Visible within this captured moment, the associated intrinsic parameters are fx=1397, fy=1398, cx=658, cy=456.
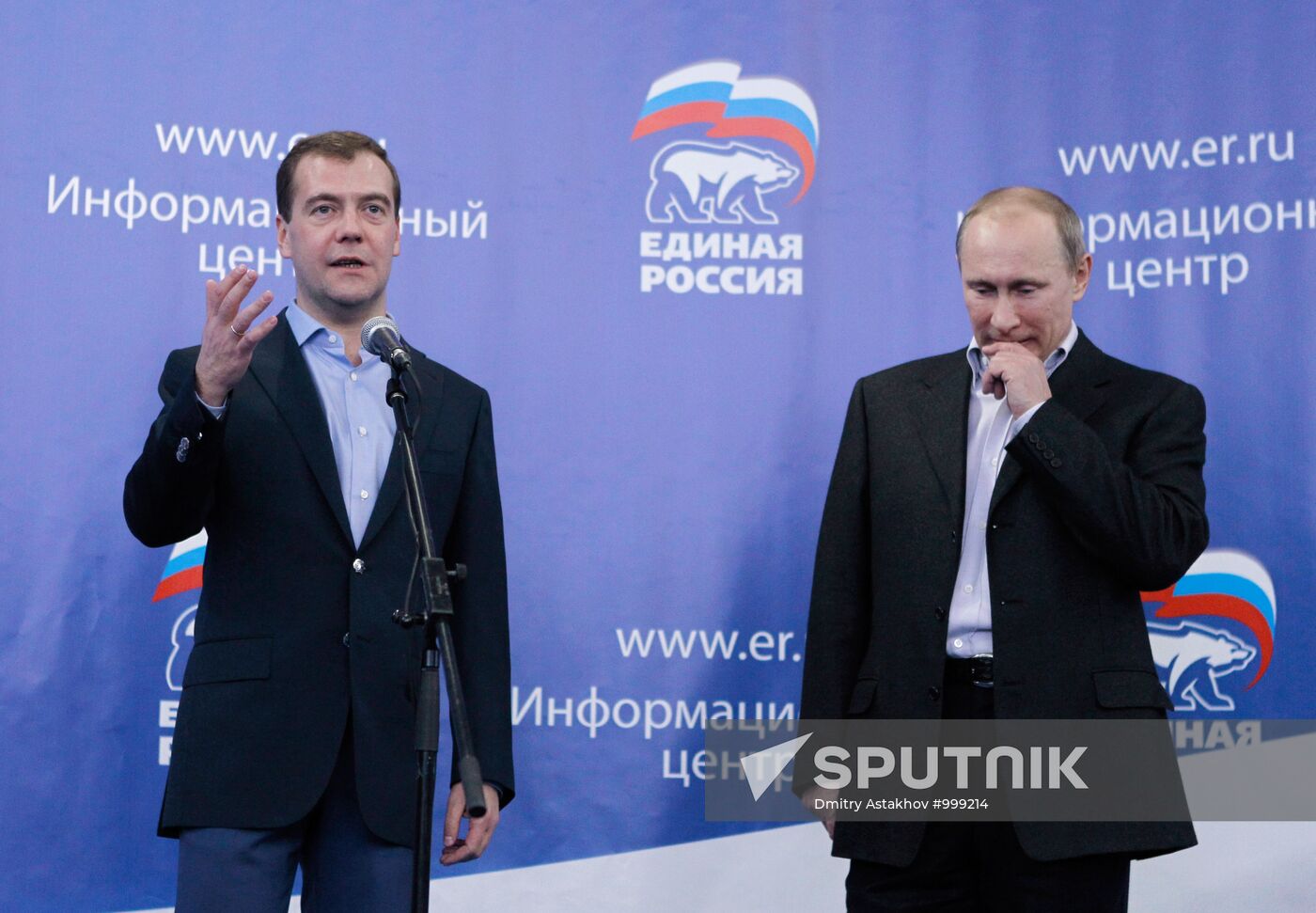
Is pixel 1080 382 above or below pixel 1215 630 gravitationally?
above

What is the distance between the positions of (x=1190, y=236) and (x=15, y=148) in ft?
10.7

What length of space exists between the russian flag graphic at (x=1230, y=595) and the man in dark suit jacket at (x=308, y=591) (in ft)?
6.73

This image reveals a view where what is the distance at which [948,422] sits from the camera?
276 centimetres

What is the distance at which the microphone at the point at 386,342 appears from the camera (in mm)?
2074

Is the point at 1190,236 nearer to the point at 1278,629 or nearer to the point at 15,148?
the point at 1278,629

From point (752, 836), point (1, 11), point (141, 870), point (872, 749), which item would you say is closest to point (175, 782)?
point (872, 749)

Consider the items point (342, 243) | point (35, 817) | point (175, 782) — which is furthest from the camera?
point (35, 817)

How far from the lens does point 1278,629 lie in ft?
12.2

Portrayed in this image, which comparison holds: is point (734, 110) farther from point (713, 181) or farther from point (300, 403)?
point (300, 403)

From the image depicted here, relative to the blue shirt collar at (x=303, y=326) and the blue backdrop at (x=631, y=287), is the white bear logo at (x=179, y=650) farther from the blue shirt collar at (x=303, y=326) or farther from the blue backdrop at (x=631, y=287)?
the blue shirt collar at (x=303, y=326)

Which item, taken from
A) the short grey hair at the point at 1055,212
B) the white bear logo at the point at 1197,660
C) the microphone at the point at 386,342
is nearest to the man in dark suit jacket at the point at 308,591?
the microphone at the point at 386,342

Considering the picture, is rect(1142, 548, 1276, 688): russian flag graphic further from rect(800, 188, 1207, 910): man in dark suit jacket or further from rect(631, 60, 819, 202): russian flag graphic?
rect(631, 60, 819, 202): russian flag graphic

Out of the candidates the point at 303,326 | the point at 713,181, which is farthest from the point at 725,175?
the point at 303,326

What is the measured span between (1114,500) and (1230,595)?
1519mm
